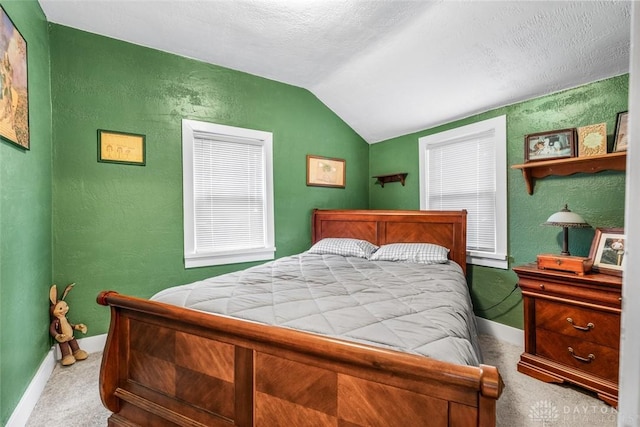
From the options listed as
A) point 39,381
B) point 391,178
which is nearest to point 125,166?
point 39,381

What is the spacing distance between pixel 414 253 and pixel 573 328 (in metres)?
1.23

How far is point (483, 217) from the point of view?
312 centimetres

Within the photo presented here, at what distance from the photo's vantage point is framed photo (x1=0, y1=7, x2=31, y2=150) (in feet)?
5.30

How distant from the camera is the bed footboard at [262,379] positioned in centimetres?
95

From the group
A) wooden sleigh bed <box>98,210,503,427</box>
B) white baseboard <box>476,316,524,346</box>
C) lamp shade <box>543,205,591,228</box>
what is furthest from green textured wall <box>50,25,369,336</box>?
lamp shade <box>543,205,591,228</box>

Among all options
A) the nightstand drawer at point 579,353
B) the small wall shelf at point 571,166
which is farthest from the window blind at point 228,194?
the nightstand drawer at point 579,353

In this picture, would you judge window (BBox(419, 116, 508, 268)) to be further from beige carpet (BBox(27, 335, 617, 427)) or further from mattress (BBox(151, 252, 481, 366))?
beige carpet (BBox(27, 335, 617, 427))

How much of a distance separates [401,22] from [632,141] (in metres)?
2.41

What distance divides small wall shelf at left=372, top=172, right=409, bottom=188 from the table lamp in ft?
5.67

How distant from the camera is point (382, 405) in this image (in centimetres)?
103

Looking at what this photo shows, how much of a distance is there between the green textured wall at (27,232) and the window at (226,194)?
103 centimetres

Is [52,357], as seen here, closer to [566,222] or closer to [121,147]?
[121,147]

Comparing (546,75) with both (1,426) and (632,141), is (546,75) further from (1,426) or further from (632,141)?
(1,426)

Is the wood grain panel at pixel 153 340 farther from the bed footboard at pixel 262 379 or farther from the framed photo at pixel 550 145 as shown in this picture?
the framed photo at pixel 550 145
